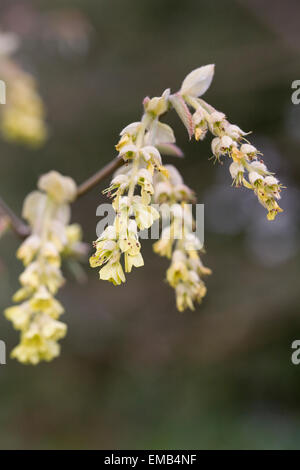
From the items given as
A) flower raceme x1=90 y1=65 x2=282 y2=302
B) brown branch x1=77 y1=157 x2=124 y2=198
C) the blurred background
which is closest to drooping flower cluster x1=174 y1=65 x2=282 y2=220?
flower raceme x1=90 y1=65 x2=282 y2=302

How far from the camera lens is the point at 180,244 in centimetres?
99

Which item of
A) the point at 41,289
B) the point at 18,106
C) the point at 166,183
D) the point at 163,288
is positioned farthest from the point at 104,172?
the point at 163,288

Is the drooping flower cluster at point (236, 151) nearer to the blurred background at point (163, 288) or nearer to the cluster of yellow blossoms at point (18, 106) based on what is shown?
the cluster of yellow blossoms at point (18, 106)

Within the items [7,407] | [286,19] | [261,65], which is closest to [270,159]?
[261,65]

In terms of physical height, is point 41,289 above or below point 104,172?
below

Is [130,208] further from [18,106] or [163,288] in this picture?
[163,288]

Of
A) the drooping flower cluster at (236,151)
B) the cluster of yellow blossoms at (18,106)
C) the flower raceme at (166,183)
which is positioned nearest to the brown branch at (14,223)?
the flower raceme at (166,183)

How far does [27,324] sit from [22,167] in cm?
359

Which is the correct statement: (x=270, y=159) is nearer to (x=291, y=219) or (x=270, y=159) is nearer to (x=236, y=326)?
(x=291, y=219)

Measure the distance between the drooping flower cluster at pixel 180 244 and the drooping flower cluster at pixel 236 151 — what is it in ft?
0.56

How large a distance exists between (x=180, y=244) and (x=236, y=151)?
28 cm

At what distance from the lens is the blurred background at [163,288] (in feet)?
10.9

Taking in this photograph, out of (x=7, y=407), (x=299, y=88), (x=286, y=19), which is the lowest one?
(x=7, y=407)

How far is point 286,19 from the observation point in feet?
9.81
